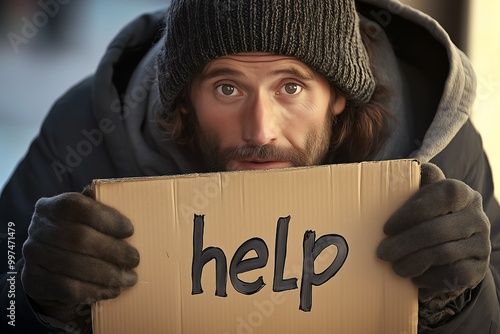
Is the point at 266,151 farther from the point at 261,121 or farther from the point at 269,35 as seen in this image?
the point at 269,35

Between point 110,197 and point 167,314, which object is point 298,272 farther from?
point 110,197

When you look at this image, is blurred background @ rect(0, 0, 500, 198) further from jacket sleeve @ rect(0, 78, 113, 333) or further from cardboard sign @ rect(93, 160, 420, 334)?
cardboard sign @ rect(93, 160, 420, 334)

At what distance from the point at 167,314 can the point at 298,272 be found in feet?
0.72

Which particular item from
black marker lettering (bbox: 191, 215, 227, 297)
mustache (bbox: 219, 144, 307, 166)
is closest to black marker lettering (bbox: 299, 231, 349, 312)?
black marker lettering (bbox: 191, 215, 227, 297)

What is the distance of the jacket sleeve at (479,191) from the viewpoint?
1354 mm

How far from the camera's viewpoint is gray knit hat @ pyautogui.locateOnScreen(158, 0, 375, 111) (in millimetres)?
1365

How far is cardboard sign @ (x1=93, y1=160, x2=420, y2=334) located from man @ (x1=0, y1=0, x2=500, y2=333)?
0.10 ft

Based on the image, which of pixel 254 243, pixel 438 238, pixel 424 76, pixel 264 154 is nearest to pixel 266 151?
pixel 264 154

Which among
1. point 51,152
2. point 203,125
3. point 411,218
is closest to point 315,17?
point 203,125

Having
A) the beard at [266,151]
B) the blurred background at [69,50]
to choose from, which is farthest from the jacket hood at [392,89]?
the blurred background at [69,50]

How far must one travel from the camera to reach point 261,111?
1.38 metres

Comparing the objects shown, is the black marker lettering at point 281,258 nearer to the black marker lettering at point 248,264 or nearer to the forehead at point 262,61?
the black marker lettering at point 248,264

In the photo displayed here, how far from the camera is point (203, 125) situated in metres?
1.52

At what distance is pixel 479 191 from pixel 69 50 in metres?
2.87
